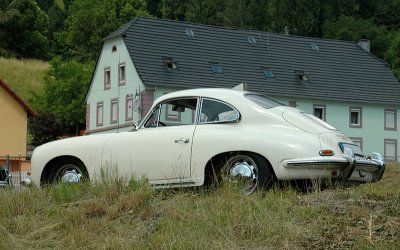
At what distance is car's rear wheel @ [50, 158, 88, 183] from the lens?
11.1 m

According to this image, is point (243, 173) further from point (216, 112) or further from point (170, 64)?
point (170, 64)

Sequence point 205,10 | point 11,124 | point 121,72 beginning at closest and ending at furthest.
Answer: point 11,124, point 121,72, point 205,10

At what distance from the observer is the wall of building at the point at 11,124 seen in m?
52.5

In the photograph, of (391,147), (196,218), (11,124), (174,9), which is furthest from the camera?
(174,9)

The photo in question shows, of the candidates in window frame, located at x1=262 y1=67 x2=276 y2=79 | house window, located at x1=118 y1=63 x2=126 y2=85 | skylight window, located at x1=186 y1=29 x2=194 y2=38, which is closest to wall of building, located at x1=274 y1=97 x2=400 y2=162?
window frame, located at x1=262 y1=67 x2=276 y2=79

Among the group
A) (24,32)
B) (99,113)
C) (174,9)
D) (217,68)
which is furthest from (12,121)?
(174,9)

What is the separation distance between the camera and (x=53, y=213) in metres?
9.16

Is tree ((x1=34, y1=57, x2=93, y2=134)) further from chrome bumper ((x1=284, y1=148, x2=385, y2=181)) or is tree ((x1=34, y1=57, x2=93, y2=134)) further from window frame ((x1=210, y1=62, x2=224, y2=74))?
chrome bumper ((x1=284, y1=148, x2=385, y2=181))

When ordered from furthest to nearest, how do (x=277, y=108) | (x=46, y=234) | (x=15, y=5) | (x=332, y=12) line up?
(x=15, y=5), (x=332, y=12), (x=277, y=108), (x=46, y=234)

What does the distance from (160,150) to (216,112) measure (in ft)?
2.67

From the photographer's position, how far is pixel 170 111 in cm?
1149

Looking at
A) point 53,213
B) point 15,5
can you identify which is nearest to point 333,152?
point 53,213

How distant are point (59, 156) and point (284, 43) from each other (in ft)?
215

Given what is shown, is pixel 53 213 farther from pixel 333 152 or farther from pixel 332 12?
pixel 332 12
